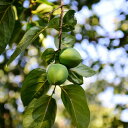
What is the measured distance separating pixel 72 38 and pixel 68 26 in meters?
0.07

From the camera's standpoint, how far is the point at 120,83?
13.7 feet

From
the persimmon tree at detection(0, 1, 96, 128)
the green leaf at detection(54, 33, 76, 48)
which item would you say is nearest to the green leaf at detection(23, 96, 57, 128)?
the persimmon tree at detection(0, 1, 96, 128)

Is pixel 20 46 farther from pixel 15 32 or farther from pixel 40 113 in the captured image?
pixel 15 32

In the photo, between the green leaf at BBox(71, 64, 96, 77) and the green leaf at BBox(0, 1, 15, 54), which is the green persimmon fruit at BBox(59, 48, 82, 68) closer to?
the green leaf at BBox(71, 64, 96, 77)

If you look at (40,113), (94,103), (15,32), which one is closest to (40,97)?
(40,113)

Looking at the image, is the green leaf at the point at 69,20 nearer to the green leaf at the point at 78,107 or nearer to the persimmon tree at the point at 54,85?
the persimmon tree at the point at 54,85

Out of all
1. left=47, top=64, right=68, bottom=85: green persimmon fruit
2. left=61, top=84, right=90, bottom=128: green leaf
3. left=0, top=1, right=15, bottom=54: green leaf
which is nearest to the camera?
left=47, top=64, right=68, bottom=85: green persimmon fruit

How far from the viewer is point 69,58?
1.02 meters

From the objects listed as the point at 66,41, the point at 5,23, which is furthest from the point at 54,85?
the point at 5,23

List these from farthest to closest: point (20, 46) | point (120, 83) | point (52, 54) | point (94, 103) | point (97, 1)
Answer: point (94, 103) → point (120, 83) → point (97, 1) → point (52, 54) → point (20, 46)

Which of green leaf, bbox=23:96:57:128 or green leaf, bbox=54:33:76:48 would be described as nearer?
green leaf, bbox=23:96:57:128

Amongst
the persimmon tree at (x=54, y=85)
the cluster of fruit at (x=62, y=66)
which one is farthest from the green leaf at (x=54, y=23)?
the cluster of fruit at (x=62, y=66)

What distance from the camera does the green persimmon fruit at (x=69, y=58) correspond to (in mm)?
1020

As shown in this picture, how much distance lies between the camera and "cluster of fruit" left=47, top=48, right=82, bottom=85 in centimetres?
97
